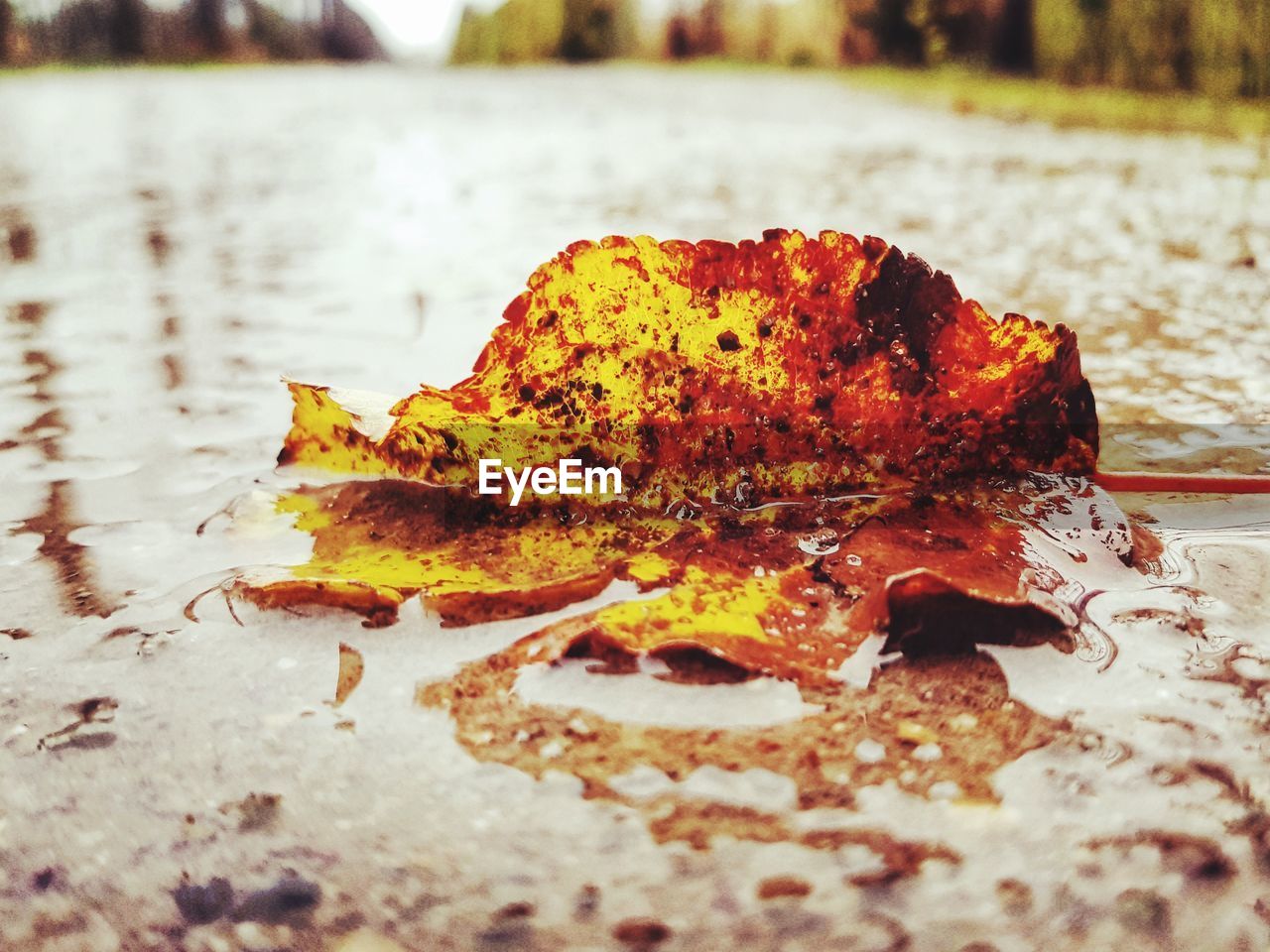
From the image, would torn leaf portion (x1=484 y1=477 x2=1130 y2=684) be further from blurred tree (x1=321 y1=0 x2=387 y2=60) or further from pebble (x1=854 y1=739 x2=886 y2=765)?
blurred tree (x1=321 y1=0 x2=387 y2=60)

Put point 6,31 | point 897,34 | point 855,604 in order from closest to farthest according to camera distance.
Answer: point 855,604
point 897,34
point 6,31

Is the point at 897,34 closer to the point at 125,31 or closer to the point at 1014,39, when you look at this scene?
the point at 1014,39

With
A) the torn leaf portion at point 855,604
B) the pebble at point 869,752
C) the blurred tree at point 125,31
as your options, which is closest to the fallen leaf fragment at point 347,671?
the torn leaf portion at point 855,604

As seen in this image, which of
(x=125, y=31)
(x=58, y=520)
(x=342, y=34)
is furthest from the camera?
(x=342, y=34)

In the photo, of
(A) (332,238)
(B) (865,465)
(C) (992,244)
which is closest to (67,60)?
(A) (332,238)

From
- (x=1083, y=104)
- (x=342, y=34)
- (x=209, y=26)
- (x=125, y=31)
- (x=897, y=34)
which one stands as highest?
(x=342, y=34)

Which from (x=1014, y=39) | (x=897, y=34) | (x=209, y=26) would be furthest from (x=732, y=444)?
(x=209, y=26)

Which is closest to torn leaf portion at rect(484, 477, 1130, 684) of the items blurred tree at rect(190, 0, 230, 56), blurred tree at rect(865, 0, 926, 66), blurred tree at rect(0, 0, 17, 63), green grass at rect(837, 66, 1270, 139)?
green grass at rect(837, 66, 1270, 139)
